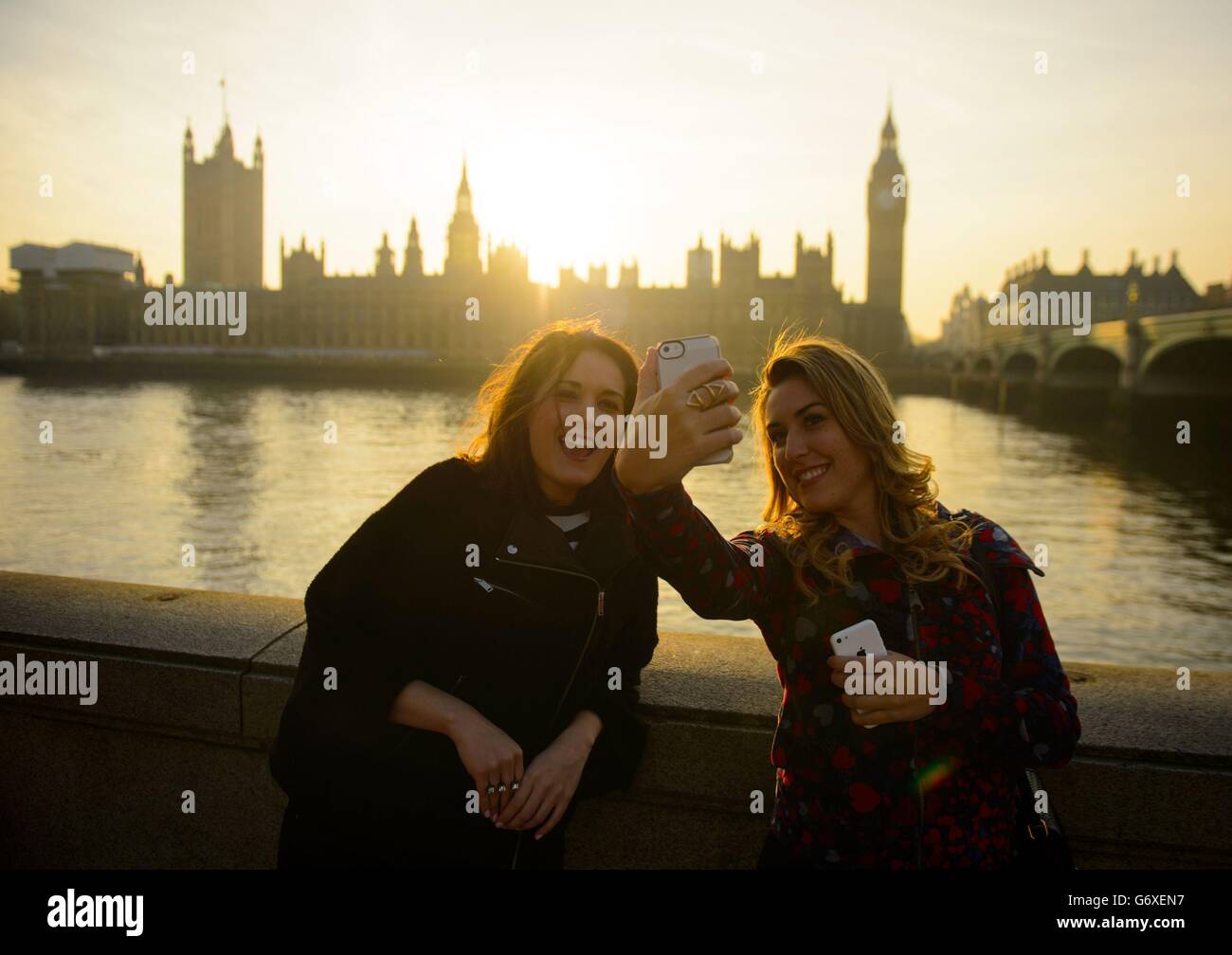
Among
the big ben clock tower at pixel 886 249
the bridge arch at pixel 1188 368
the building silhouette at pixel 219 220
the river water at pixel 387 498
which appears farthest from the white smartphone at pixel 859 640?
the building silhouette at pixel 219 220

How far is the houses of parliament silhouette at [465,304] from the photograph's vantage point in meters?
57.8

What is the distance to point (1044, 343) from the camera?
97.9ft

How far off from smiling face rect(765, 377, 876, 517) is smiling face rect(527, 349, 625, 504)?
0.77 ft

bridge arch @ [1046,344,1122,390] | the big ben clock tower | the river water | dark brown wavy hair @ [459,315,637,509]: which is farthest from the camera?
the big ben clock tower

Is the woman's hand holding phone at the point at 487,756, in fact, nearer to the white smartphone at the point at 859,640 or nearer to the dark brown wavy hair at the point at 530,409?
the dark brown wavy hair at the point at 530,409

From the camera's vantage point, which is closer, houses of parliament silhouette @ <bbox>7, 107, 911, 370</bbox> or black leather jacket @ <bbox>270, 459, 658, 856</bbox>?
black leather jacket @ <bbox>270, 459, 658, 856</bbox>

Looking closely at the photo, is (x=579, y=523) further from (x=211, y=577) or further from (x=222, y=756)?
(x=211, y=577)

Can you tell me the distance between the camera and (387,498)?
545 inches

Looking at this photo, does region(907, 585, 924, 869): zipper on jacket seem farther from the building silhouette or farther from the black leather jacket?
the building silhouette

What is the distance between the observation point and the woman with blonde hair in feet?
3.71

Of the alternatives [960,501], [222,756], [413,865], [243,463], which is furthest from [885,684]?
[243,463]

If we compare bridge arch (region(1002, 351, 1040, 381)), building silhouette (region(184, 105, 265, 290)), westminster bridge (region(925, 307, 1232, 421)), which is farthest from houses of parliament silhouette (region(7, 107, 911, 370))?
westminster bridge (region(925, 307, 1232, 421))

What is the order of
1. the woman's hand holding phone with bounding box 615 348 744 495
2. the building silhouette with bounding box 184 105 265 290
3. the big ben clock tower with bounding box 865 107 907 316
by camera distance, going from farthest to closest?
the building silhouette with bounding box 184 105 265 290, the big ben clock tower with bounding box 865 107 907 316, the woman's hand holding phone with bounding box 615 348 744 495
